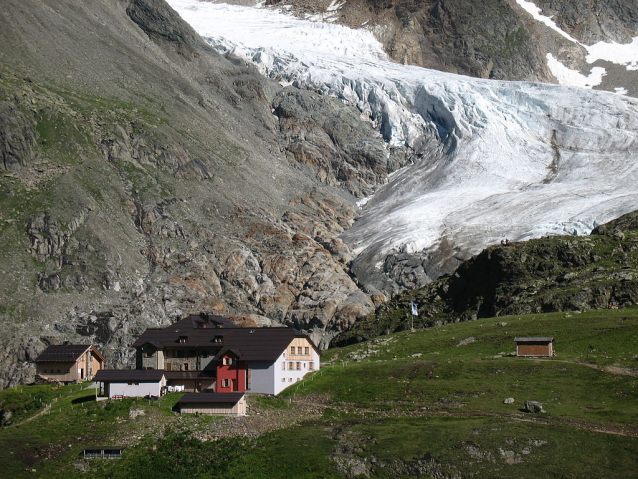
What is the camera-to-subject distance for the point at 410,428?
66.2 m

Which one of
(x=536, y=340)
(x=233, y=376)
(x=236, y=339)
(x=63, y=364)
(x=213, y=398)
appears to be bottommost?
(x=63, y=364)

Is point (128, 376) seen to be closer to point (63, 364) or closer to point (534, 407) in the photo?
point (63, 364)

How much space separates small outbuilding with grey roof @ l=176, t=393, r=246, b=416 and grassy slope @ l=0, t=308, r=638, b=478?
5.77 feet

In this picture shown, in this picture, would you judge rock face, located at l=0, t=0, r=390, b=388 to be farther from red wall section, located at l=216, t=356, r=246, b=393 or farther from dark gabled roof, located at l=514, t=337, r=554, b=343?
dark gabled roof, located at l=514, t=337, r=554, b=343

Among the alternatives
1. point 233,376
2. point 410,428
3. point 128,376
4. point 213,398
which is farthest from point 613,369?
point 128,376

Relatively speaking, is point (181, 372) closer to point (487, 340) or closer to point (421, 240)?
point (487, 340)

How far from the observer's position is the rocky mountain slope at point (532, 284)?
112000mm

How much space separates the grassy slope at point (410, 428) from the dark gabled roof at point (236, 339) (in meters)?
4.12

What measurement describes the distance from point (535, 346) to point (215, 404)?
106 ft

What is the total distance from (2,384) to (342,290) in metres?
66.2

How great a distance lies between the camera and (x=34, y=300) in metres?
147

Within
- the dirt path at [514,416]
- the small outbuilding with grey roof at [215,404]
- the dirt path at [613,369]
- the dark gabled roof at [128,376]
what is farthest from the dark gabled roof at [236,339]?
the dirt path at [613,369]

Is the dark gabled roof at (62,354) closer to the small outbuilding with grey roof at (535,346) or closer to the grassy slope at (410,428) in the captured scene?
the grassy slope at (410,428)

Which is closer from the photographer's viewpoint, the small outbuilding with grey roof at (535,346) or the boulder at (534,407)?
the boulder at (534,407)
